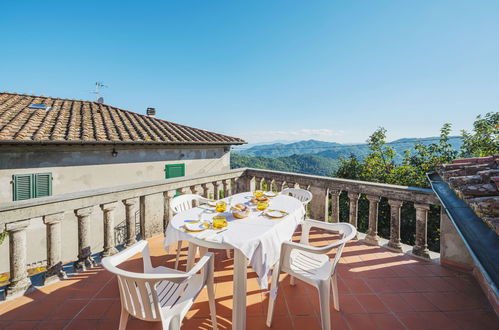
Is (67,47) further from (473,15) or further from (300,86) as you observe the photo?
(473,15)

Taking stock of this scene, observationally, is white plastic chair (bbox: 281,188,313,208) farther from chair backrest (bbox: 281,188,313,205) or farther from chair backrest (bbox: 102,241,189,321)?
chair backrest (bbox: 102,241,189,321)

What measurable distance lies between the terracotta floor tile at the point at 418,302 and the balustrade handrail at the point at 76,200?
302 cm

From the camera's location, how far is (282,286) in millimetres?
2193

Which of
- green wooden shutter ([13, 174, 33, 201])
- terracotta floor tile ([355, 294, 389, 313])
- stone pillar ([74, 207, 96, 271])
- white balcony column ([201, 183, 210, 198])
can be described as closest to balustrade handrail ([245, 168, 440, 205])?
white balcony column ([201, 183, 210, 198])

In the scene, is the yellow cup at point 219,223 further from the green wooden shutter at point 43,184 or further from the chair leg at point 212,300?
the green wooden shutter at point 43,184

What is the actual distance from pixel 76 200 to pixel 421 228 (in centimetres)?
416

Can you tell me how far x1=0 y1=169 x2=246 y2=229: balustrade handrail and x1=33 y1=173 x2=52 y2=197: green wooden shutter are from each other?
4.96m

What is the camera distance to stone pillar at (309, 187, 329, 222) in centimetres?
352

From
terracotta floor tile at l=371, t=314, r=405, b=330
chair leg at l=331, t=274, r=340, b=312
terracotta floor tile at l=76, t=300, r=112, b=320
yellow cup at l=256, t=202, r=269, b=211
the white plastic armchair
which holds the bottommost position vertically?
terracotta floor tile at l=371, t=314, r=405, b=330

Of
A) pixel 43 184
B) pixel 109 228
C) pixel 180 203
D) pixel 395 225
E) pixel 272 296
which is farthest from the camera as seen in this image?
pixel 43 184

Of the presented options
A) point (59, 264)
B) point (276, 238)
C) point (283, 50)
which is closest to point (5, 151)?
point (59, 264)

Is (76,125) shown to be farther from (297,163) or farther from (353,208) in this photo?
(297,163)

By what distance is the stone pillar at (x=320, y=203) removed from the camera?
11.5 ft

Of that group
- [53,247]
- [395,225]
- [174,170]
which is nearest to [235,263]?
[53,247]
